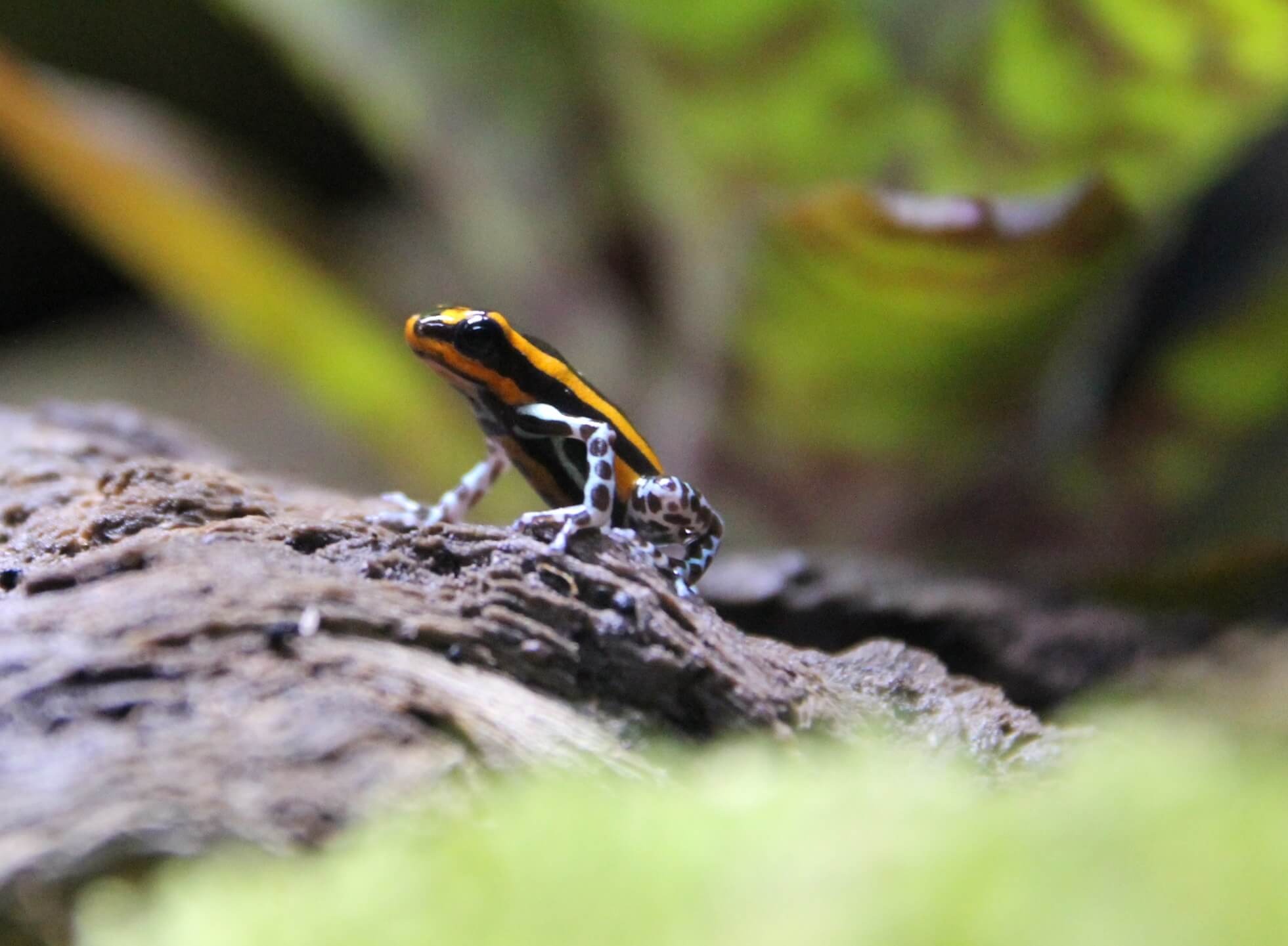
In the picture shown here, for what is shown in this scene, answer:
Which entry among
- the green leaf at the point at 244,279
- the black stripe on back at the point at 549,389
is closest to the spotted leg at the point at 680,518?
the black stripe on back at the point at 549,389

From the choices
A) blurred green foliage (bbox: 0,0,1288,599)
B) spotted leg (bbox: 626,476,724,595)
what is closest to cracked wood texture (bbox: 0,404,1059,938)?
spotted leg (bbox: 626,476,724,595)

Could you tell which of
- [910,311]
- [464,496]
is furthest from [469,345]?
[910,311]

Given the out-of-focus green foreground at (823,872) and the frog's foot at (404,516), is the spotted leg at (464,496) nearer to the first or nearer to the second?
the frog's foot at (404,516)

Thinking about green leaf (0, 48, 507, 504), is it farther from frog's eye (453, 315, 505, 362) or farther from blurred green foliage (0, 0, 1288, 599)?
frog's eye (453, 315, 505, 362)

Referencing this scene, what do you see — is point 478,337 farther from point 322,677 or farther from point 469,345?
point 322,677

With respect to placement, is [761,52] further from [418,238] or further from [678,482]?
[418,238]
